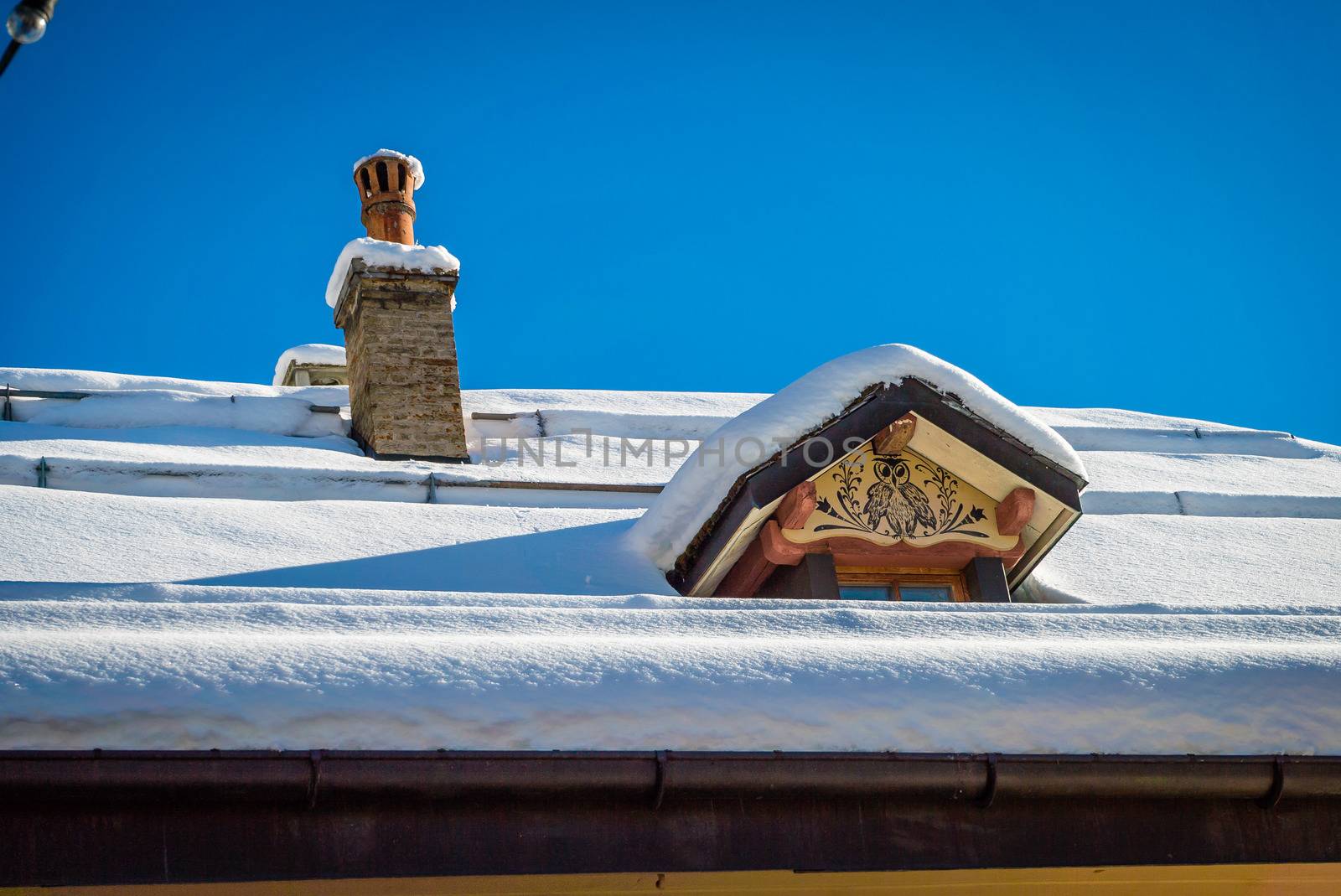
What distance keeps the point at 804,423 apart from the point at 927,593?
0.95 m

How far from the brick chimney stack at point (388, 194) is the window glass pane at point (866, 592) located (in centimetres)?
438

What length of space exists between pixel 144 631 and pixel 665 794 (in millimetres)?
1144

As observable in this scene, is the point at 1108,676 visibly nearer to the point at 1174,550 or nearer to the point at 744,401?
the point at 1174,550

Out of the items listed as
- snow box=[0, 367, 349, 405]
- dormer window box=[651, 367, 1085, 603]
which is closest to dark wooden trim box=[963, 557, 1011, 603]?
dormer window box=[651, 367, 1085, 603]

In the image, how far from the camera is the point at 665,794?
8.65 feet

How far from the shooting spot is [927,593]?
16.5ft

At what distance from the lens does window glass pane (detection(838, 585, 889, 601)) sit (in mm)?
4906

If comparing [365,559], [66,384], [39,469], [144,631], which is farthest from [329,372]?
[144,631]

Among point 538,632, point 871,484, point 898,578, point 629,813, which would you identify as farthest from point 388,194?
point 629,813

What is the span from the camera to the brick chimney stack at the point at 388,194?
8.30 m

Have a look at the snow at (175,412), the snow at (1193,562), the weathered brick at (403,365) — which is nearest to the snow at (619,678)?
the snow at (1193,562)

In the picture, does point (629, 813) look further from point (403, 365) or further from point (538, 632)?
point (403, 365)

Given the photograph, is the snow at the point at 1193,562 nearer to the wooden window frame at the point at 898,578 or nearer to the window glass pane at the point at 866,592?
the wooden window frame at the point at 898,578

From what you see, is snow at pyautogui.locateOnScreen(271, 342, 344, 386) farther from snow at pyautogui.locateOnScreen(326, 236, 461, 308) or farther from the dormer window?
the dormer window
